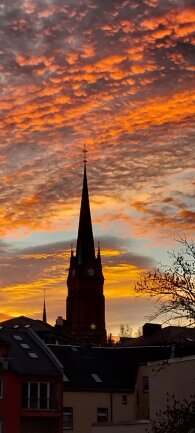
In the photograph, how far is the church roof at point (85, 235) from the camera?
551 feet

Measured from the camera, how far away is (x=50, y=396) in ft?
207

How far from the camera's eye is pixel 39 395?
62781 millimetres

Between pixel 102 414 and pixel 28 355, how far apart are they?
27.8ft

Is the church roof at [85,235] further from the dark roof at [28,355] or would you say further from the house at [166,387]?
the house at [166,387]

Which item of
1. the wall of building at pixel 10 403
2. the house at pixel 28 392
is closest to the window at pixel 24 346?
the house at pixel 28 392

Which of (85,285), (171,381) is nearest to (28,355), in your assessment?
(171,381)

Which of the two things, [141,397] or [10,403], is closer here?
[10,403]

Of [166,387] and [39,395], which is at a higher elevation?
[39,395]

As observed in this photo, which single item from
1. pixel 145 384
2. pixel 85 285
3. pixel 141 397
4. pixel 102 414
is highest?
pixel 85 285

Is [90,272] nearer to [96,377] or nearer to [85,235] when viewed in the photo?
[85,235]

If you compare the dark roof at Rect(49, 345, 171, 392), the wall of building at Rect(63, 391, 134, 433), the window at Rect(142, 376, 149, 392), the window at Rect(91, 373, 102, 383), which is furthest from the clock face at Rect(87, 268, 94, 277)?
the wall of building at Rect(63, 391, 134, 433)

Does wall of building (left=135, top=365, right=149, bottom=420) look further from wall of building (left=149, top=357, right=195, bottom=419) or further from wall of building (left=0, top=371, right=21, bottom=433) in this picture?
wall of building (left=149, top=357, right=195, bottom=419)

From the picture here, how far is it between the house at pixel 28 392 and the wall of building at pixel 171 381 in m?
21.7

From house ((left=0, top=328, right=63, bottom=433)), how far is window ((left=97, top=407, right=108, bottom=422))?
12.2ft
